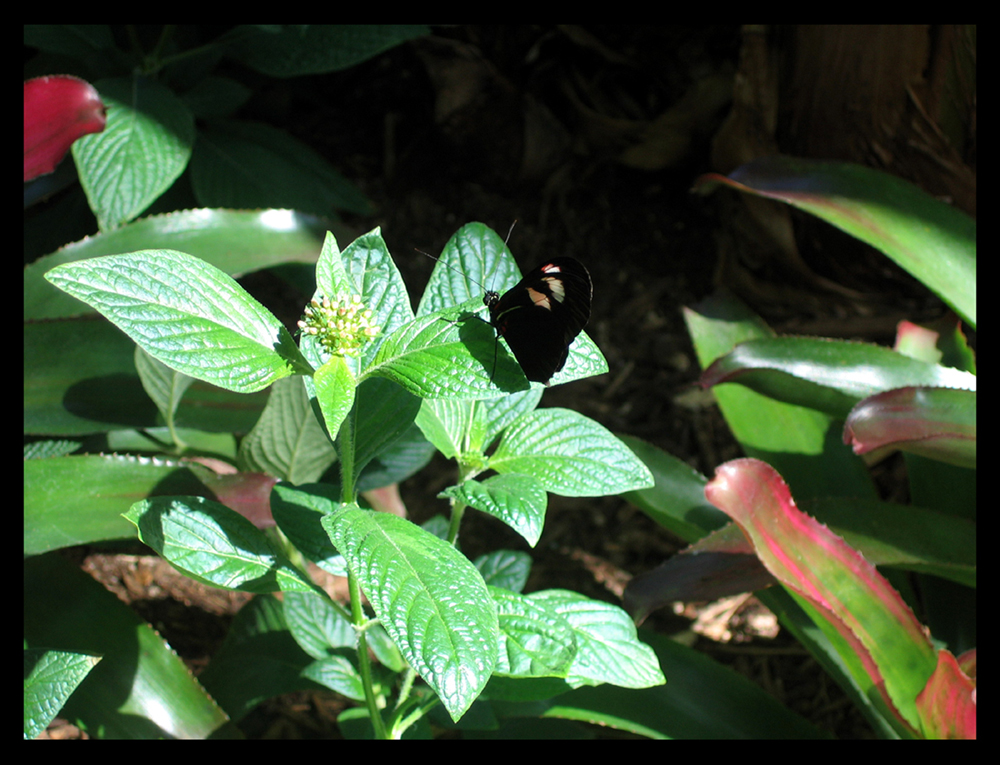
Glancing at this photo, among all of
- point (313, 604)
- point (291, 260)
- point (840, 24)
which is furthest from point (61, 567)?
point (840, 24)

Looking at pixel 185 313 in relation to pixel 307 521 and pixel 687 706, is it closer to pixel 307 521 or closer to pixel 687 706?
pixel 307 521

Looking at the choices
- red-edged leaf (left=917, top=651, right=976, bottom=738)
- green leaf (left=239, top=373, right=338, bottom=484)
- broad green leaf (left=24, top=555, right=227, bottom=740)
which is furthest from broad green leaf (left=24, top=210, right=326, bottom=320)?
red-edged leaf (left=917, top=651, right=976, bottom=738)

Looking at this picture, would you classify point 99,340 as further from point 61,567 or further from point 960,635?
point 960,635

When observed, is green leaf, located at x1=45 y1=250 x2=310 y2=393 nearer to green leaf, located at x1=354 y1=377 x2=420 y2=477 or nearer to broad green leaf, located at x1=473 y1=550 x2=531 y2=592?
green leaf, located at x1=354 y1=377 x2=420 y2=477

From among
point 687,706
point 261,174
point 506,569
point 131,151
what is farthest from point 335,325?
point 261,174

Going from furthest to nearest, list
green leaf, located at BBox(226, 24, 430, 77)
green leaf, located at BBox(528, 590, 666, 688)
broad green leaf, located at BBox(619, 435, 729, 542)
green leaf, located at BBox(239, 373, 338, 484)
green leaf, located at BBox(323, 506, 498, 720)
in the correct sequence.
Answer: green leaf, located at BBox(226, 24, 430, 77) < broad green leaf, located at BBox(619, 435, 729, 542) < green leaf, located at BBox(239, 373, 338, 484) < green leaf, located at BBox(528, 590, 666, 688) < green leaf, located at BBox(323, 506, 498, 720)

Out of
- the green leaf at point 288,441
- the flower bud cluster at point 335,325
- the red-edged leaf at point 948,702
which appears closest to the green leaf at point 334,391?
the flower bud cluster at point 335,325

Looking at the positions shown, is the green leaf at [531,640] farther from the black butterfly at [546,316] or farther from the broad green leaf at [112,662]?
the broad green leaf at [112,662]
